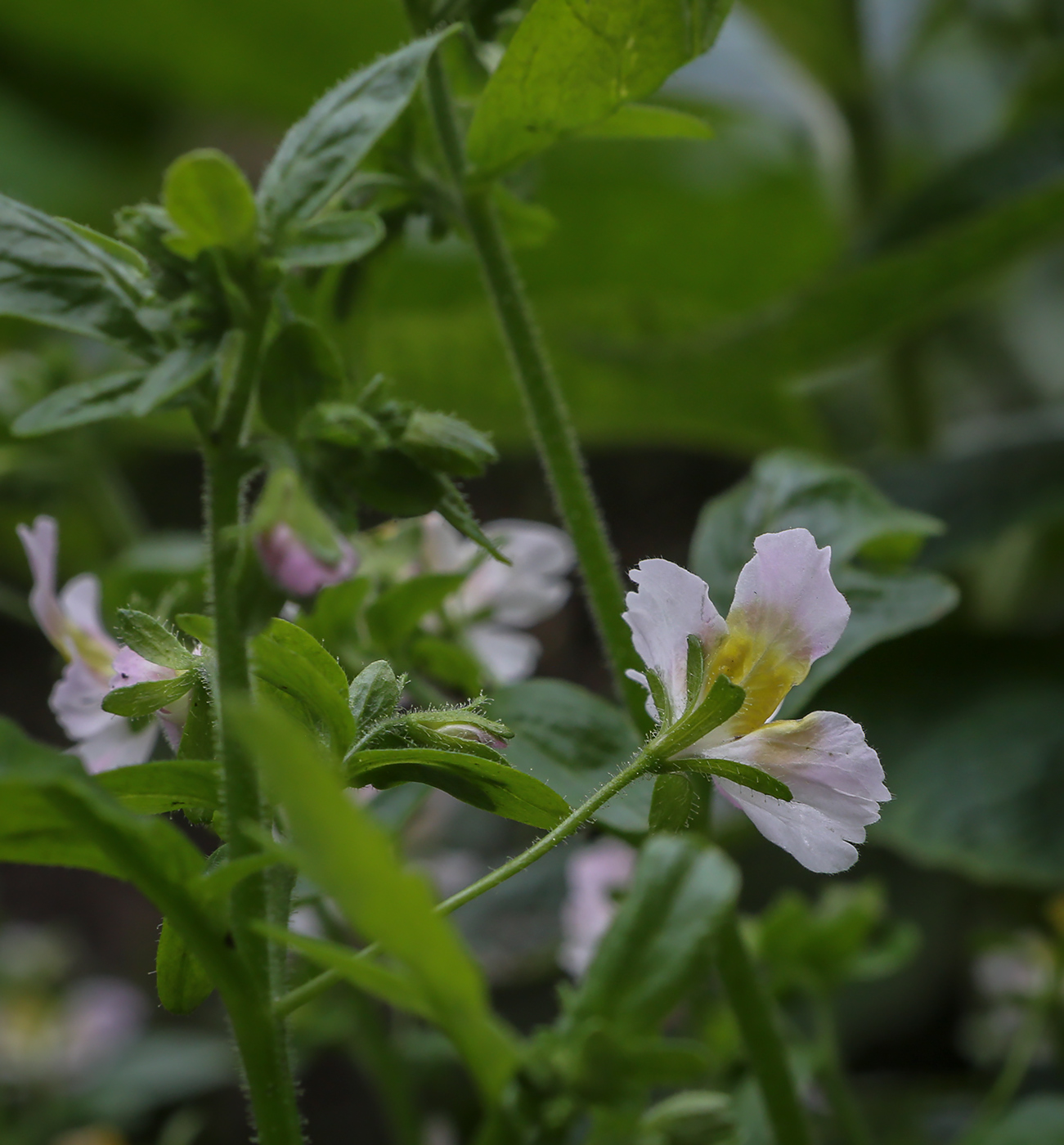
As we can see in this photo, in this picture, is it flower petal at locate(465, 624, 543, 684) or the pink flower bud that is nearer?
the pink flower bud

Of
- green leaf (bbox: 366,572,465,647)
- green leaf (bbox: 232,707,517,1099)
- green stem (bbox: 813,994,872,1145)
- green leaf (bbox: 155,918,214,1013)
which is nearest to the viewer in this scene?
green leaf (bbox: 232,707,517,1099)

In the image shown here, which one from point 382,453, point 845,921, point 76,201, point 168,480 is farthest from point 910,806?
point 76,201

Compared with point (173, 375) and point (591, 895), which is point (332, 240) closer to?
point (173, 375)

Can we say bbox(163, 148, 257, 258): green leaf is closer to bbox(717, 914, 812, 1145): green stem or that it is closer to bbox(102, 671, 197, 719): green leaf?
bbox(102, 671, 197, 719): green leaf

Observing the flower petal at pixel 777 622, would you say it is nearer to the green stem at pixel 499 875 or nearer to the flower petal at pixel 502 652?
the green stem at pixel 499 875

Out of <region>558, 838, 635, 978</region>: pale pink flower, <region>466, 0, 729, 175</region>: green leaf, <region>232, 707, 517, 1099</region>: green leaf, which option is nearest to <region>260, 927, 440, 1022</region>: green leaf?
<region>232, 707, 517, 1099</region>: green leaf

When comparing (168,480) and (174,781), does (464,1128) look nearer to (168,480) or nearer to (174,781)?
(174,781)
